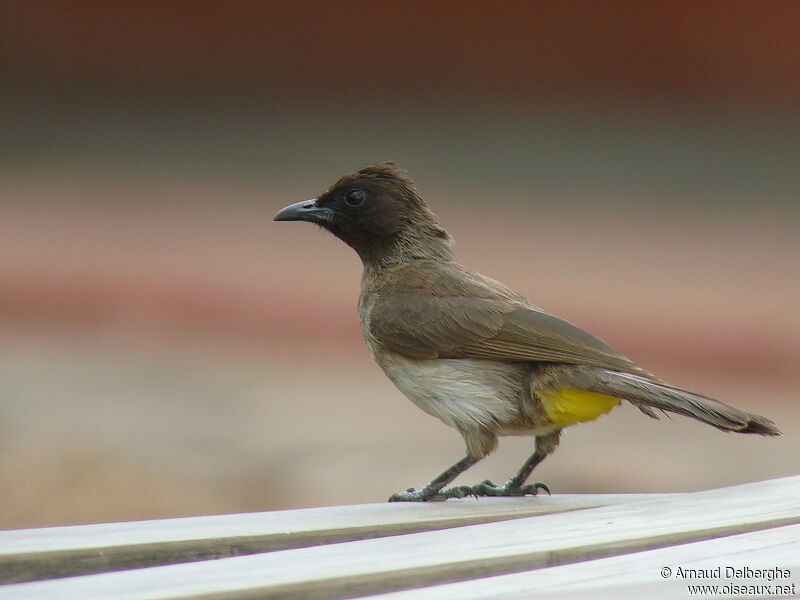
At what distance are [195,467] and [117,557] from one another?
5762 millimetres

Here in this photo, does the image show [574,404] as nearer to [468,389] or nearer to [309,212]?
[468,389]

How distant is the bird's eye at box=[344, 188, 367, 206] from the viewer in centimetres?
403

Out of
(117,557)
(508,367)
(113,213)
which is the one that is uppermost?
(113,213)

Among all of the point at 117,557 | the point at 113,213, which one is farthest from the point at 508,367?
the point at 113,213

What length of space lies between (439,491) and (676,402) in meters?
0.76

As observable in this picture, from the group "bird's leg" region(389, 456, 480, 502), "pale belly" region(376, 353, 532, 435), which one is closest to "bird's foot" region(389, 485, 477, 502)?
"bird's leg" region(389, 456, 480, 502)

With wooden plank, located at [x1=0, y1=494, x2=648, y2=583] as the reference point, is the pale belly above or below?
above

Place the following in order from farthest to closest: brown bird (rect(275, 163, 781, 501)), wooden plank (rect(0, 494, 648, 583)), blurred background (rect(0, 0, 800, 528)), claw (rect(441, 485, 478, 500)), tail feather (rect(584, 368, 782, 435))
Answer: blurred background (rect(0, 0, 800, 528)), claw (rect(441, 485, 478, 500)), brown bird (rect(275, 163, 781, 501)), tail feather (rect(584, 368, 782, 435)), wooden plank (rect(0, 494, 648, 583))

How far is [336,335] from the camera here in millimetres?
8664

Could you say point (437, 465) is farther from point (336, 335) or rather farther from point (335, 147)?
point (335, 147)

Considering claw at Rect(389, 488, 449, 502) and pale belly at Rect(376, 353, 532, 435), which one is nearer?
claw at Rect(389, 488, 449, 502)

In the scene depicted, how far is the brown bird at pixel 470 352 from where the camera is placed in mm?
3236

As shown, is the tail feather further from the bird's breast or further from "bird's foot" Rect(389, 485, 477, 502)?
"bird's foot" Rect(389, 485, 477, 502)

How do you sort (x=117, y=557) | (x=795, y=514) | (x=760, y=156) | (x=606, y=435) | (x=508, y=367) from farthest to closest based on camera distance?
(x=760, y=156) < (x=606, y=435) < (x=508, y=367) < (x=795, y=514) < (x=117, y=557)
